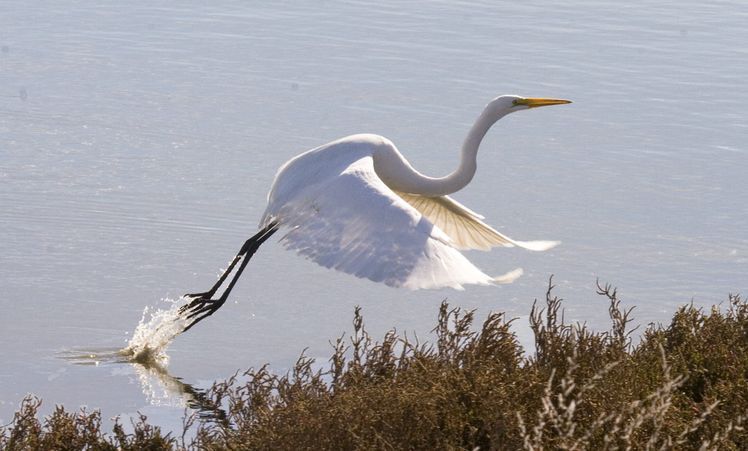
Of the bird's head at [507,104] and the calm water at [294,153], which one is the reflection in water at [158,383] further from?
the bird's head at [507,104]

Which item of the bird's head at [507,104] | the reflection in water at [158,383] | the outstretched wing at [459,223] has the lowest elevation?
the reflection in water at [158,383]

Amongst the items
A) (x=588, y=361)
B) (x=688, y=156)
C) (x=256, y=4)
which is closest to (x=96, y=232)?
(x=588, y=361)

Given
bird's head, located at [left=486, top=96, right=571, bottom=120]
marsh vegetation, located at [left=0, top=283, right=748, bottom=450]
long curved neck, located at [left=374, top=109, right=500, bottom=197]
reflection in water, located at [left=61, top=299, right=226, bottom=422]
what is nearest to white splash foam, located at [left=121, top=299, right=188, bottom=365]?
reflection in water, located at [left=61, top=299, right=226, bottom=422]

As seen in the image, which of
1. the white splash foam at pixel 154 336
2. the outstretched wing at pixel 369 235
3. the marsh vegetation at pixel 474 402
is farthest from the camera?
the white splash foam at pixel 154 336

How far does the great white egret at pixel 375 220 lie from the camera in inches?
177

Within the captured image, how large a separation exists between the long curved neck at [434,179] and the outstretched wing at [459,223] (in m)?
0.11

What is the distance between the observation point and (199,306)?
627 centimetres

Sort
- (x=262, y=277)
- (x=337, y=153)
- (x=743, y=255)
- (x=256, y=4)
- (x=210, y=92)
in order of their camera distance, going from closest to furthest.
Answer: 1. (x=337, y=153)
2. (x=262, y=277)
3. (x=743, y=255)
4. (x=210, y=92)
5. (x=256, y=4)

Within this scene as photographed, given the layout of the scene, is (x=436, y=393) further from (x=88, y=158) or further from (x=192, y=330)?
(x=88, y=158)

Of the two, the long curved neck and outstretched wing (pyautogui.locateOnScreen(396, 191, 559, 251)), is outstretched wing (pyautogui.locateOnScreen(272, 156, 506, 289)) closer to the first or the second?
the long curved neck

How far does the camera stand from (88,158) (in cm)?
845

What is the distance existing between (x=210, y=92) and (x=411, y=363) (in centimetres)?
584

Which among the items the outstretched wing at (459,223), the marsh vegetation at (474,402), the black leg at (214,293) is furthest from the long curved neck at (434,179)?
the marsh vegetation at (474,402)

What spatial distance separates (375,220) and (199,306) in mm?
1700
